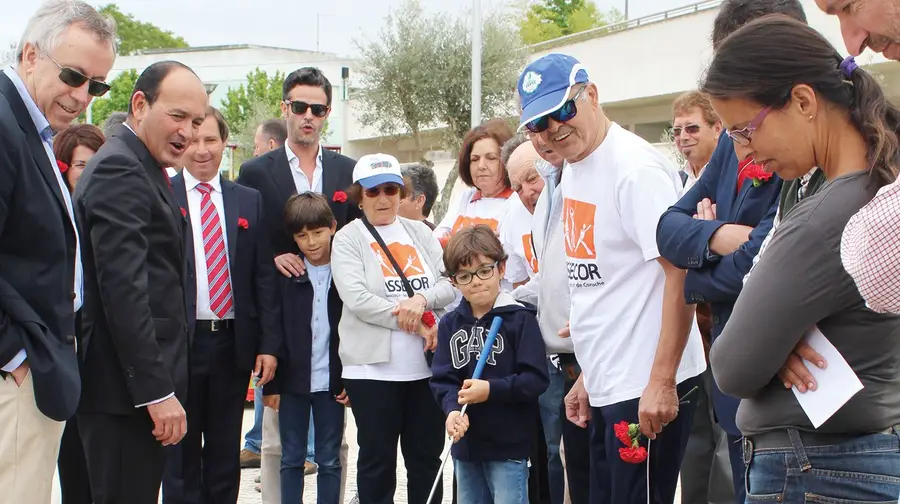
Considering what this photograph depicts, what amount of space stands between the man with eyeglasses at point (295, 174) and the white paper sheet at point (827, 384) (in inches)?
142

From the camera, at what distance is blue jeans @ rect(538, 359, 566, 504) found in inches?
181

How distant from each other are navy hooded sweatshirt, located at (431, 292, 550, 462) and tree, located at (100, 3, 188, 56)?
7109 cm

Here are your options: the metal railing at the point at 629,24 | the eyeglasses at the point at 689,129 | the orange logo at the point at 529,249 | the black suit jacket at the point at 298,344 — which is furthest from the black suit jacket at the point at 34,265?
the metal railing at the point at 629,24

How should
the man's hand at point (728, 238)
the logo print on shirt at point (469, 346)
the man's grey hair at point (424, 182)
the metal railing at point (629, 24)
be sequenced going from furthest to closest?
1. the metal railing at point (629, 24)
2. the man's grey hair at point (424, 182)
3. the logo print on shirt at point (469, 346)
4. the man's hand at point (728, 238)

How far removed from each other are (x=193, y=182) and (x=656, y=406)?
2916mm

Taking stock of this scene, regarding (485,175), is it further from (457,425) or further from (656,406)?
(656,406)

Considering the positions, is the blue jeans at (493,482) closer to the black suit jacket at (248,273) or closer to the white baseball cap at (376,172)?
the black suit jacket at (248,273)

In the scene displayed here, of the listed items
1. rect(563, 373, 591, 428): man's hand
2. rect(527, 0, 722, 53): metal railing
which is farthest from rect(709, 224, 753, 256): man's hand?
rect(527, 0, 722, 53): metal railing

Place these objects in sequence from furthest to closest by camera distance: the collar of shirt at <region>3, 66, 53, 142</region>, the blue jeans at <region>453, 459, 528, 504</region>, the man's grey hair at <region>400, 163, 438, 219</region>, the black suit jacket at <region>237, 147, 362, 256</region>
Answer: the man's grey hair at <region>400, 163, 438, 219</region> → the black suit jacket at <region>237, 147, 362, 256</region> → the blue jeans at <region>453, 459, 528, 504</region> → the collar of shirt at <region>3, 66, 53, 142</region>

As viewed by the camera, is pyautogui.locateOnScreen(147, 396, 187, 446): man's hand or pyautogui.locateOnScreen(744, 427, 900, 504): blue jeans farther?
pyautogui.locateOnScreen(147, 396, 187, 446): man's hand

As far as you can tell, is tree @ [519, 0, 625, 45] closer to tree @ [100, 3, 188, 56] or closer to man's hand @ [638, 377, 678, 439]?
tree @ [100, 3, 188, 56]

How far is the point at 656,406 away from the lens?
3.12 meters

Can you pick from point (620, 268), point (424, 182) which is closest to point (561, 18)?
point (424, 182)

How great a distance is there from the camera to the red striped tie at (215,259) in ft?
15.6
